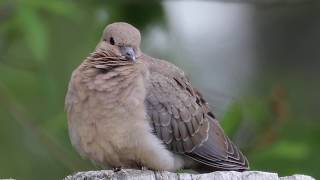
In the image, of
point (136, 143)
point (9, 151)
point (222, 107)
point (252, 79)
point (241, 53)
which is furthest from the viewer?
point (241, 53)

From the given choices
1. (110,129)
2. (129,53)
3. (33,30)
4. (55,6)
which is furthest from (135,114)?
(55,6)

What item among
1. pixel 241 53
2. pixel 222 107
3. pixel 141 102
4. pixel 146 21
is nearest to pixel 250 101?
pixel 222 107

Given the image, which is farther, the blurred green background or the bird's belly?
the blurred green background

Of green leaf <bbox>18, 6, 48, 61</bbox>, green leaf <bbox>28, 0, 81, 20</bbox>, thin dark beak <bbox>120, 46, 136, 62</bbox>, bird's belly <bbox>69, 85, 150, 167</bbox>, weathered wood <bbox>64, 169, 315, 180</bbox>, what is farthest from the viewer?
green leaf <bbox>28, 0, 81, 20</bbox>

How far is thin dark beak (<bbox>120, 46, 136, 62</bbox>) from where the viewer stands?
7.09 meters

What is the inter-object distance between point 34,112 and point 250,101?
188cm

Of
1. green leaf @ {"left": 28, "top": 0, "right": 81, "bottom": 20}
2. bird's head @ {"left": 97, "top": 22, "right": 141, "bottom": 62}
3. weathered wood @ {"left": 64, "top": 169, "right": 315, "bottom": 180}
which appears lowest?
weathered wood @ {"left": 64, "top": 169, "right": 315, "bottom": 180}

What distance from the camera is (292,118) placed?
9.59 meters

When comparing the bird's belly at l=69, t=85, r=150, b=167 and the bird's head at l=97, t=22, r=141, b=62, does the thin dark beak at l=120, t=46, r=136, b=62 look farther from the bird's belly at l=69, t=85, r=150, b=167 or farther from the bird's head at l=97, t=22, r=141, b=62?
the bird's belly at l=69, t=85, r=150, b=167

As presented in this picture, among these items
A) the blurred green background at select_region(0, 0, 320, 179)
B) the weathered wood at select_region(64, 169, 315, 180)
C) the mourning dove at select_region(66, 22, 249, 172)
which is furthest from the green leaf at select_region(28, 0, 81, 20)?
the weathered wood at select_region(64, 169, 315, 180)

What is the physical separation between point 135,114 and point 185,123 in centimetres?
48

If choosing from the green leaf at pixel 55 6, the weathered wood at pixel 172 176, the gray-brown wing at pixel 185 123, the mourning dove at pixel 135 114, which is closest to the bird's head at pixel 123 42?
the mourning dove at pixel 135 114

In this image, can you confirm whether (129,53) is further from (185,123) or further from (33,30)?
(33,30)

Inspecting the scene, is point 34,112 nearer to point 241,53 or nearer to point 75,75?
point 75,75
